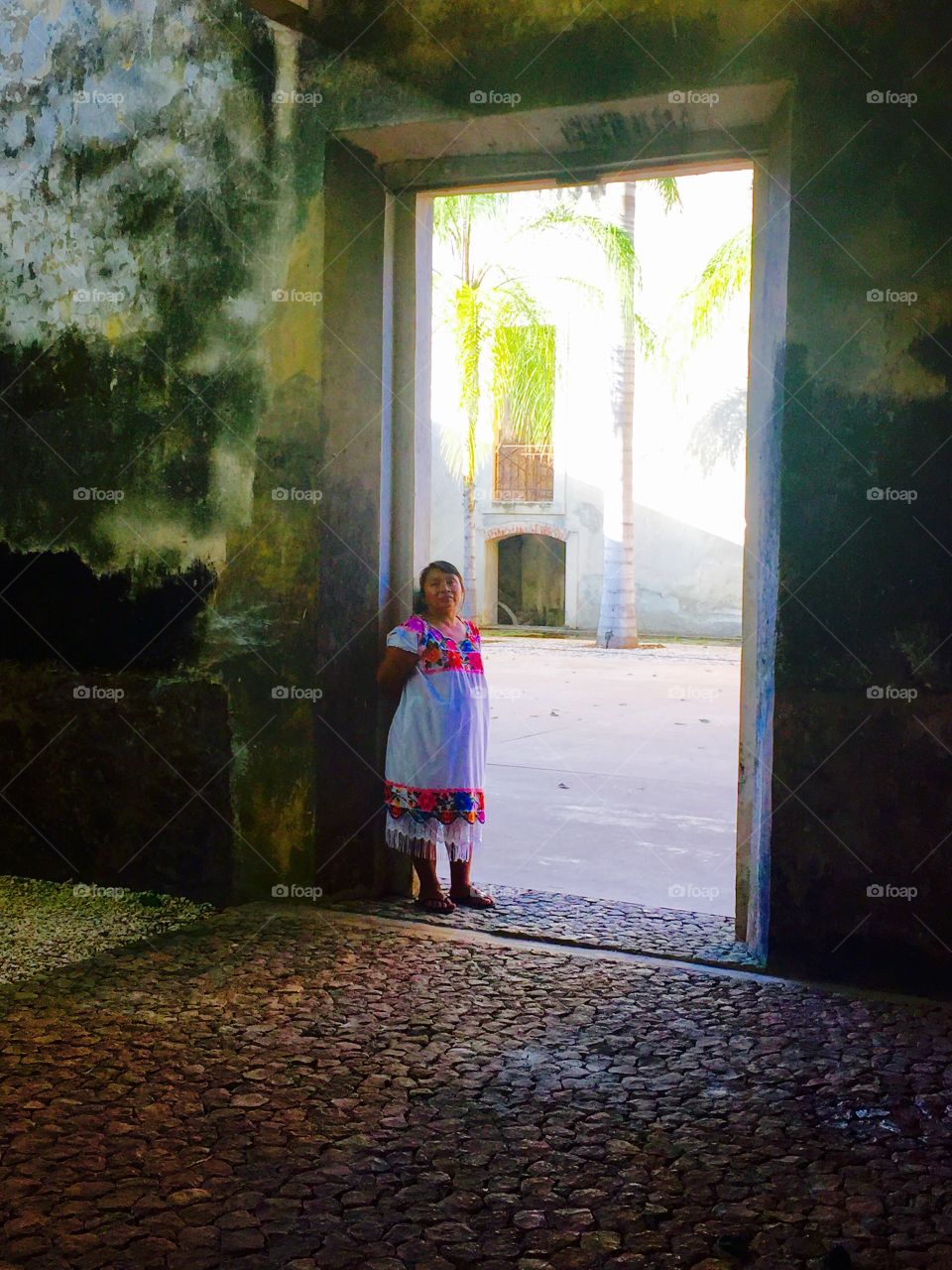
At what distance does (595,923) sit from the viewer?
4980mm

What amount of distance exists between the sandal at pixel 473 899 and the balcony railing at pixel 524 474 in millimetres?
21227

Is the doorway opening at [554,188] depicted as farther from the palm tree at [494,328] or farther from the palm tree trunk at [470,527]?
the palm tree at [494,328]

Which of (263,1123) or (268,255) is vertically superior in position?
(268,255)

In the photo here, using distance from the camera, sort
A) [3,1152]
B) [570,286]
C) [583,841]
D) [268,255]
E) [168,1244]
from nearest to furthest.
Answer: [168,1244], [3,1152], [268,255], [583,841], [570,286]

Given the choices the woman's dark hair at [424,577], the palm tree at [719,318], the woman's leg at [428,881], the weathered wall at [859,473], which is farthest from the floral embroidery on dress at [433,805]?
the palm tree at [719,318]

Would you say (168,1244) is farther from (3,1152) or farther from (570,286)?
(570,286)

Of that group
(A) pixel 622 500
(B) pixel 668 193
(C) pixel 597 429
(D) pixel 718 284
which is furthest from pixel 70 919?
(C) pixel 597 429

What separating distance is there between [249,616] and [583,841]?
227cm

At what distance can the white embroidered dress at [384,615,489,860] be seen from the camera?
5.05m

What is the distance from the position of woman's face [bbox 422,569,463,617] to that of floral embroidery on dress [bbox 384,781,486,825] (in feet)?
2.41

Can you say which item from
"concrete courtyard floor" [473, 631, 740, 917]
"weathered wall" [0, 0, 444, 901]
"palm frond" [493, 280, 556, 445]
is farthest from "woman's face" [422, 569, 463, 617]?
"palm frond" [493, 280, 556, 445]

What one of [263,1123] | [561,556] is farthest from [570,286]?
[263,1123]

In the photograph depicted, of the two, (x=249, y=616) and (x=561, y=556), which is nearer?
(x=249, y=616)

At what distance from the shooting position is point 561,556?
27312 millimetres
